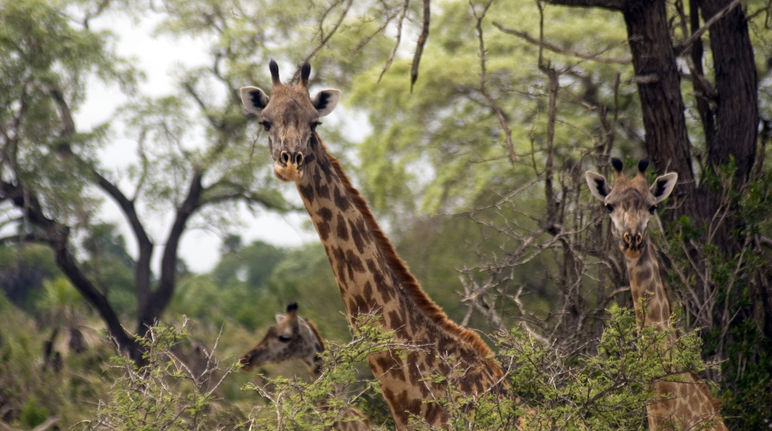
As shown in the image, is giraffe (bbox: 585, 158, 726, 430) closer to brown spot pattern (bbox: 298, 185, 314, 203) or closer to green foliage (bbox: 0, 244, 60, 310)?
brown spot pattern (bbox: 298, 185, 314, 203)

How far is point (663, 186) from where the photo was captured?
6.79 m

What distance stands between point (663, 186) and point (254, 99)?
287cm

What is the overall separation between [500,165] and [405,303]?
17.8 metres

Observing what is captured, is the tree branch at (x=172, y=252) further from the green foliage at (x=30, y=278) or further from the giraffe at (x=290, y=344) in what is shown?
the green foliage at (x=30, y=278)

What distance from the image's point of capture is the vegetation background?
7664mm

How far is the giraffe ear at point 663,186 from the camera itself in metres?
6.65

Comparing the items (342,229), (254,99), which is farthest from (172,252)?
(342,229)

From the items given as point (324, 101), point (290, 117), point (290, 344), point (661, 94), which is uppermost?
point (661, 94)

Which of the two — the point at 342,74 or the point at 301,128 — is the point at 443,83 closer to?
the point at 342,74

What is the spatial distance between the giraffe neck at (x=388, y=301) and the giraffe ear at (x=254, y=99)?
1.43 feet

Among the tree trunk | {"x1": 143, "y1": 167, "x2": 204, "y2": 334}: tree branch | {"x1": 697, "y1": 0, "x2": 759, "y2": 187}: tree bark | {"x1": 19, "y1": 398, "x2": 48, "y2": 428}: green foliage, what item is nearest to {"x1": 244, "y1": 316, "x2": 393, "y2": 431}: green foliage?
the tree trunk

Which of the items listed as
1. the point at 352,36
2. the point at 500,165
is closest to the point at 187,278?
the point at 352,36

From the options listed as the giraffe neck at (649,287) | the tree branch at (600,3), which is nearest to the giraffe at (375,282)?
the giraffe neck at (649,287)

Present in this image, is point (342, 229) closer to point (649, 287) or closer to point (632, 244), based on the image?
point (632, 244)
